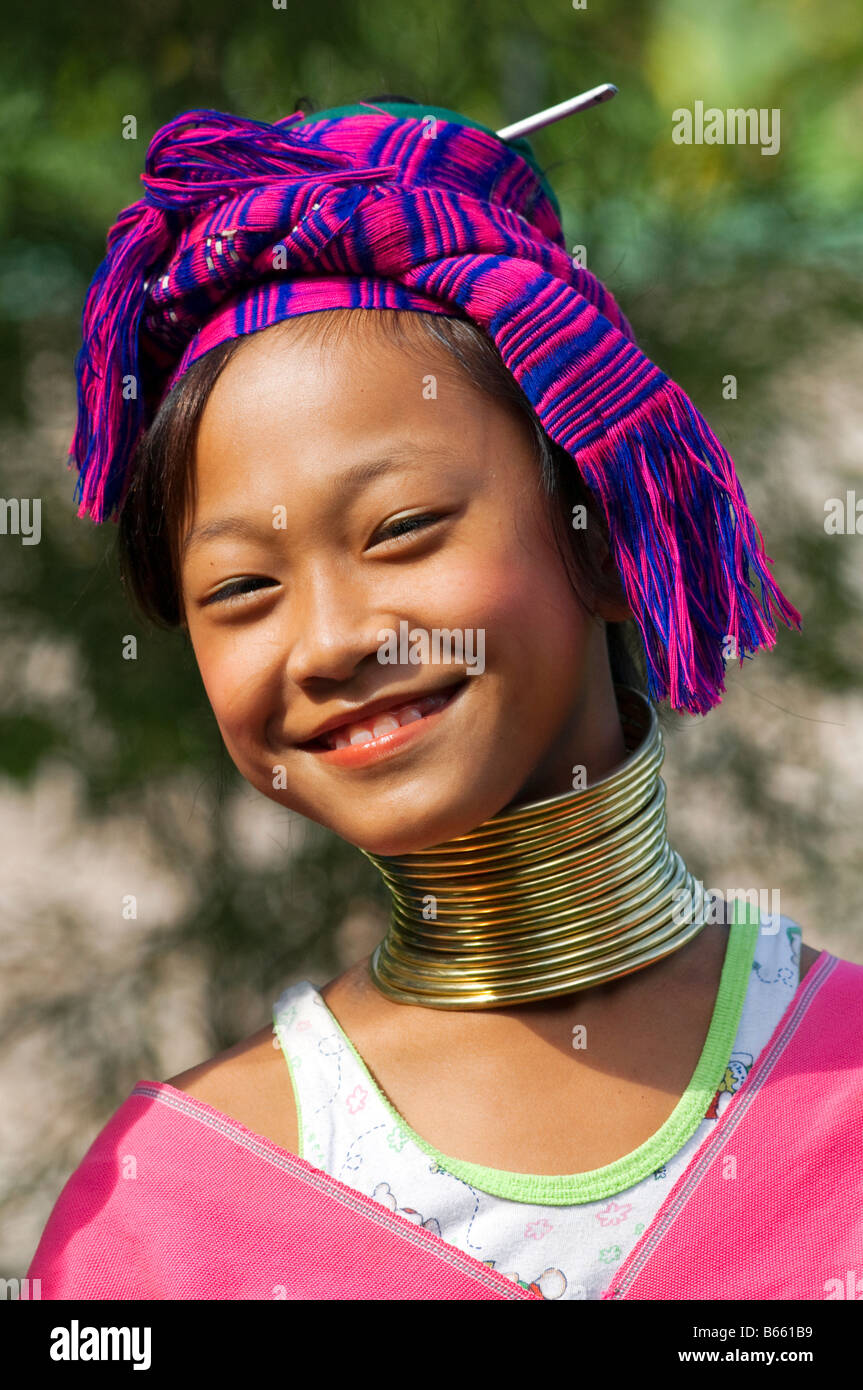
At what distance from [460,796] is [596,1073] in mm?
381

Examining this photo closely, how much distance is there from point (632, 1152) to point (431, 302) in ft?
3.16

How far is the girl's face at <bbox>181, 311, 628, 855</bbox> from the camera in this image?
1480 millimetres

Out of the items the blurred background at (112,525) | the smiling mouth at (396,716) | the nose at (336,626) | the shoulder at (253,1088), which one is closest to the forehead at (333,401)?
the nose at (336,626)

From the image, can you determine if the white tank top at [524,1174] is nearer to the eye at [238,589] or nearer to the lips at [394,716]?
the lips at [394,716]

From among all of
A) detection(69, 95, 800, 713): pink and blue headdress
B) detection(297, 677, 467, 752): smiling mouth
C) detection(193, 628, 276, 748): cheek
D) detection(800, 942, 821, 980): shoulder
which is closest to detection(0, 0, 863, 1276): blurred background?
detection(800, 942, 821, 980): shoulder

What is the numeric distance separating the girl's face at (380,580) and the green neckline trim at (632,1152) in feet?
1.18

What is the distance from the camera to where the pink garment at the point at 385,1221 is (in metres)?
1.52

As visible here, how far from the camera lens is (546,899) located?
1.61m

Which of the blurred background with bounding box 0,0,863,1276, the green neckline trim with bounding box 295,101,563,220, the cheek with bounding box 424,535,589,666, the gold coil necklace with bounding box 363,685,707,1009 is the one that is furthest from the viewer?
the blurred background with bounding box 0,0,863,1276

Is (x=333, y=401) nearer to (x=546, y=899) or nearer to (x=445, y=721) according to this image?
(x=445, y=721)

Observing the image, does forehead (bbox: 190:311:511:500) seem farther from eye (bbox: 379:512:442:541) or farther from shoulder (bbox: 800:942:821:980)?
shoulder (bbox: 800:942:821:980)

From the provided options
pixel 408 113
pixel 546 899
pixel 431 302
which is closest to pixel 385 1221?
pixel 546 899

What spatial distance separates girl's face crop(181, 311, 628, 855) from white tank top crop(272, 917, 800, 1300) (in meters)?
0.32
